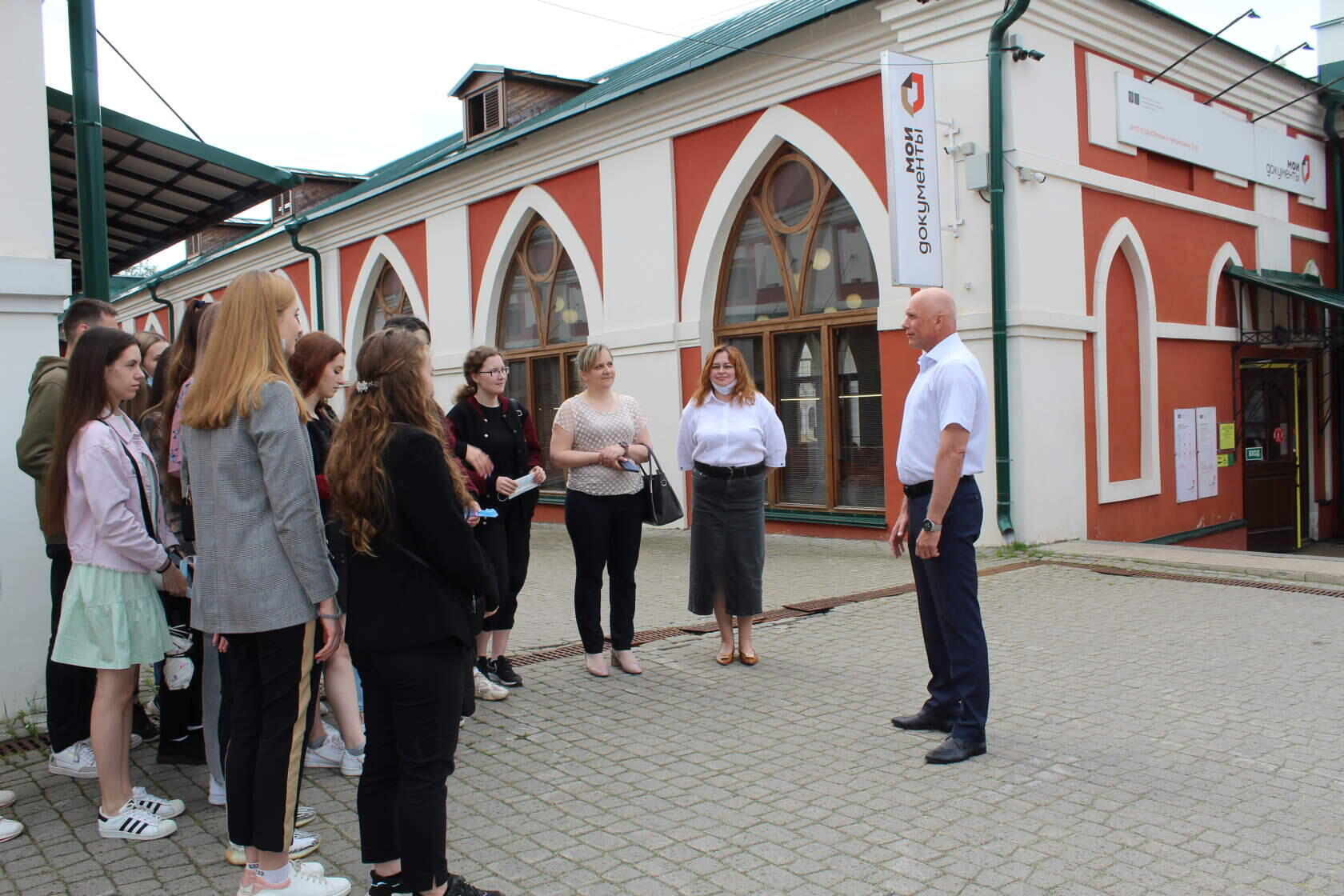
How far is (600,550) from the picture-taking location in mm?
5777

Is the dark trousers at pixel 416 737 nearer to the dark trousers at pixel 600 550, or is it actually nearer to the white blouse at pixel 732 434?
the dark trousers at pixel 600 550

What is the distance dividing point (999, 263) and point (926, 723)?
19.8 ft

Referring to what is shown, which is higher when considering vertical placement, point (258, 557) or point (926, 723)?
point (258, 557)

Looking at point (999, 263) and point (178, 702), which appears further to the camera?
point (999, 263)

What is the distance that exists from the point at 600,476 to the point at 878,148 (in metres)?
6.14

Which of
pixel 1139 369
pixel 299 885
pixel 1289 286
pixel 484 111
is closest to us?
pixel 299 885

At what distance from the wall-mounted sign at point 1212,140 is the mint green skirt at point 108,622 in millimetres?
10442

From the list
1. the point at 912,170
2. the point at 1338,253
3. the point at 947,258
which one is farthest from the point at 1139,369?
the point at 1338,253

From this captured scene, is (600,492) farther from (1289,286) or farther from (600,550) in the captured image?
(1289,286)

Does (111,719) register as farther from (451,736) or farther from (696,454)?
(696,454)

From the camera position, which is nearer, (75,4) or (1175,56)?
(75,4)

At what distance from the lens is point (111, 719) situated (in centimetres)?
380

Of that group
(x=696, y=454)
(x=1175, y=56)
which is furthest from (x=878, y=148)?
(x=696, y=454)

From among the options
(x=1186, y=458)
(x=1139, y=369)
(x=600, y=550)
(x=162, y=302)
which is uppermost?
(x=162, y=302)
